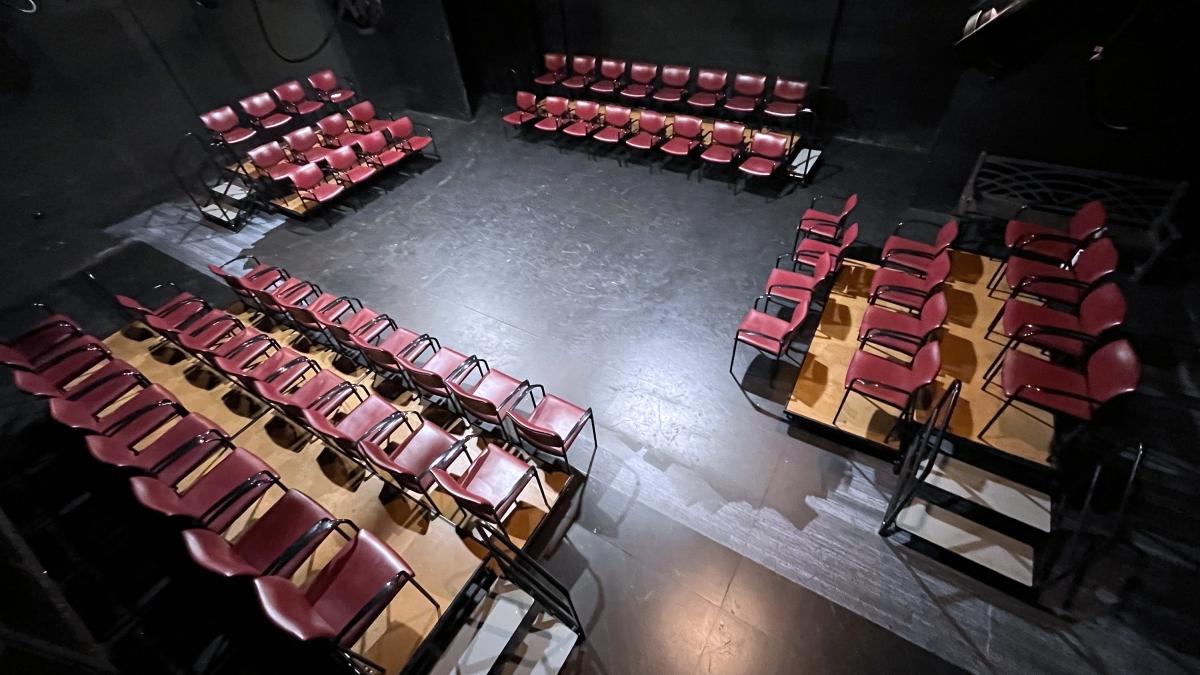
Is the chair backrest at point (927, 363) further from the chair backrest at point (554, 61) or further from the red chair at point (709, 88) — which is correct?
the chair backrest at point (554, 61)

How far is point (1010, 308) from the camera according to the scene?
4.09 meters

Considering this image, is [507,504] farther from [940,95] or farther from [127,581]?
[940,95]

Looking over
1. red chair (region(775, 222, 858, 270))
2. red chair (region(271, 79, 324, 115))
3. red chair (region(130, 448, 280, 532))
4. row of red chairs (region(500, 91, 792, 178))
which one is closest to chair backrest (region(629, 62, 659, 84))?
row of red chairs (region(500, 91, 792, 178))

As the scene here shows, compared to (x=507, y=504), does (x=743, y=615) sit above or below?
below

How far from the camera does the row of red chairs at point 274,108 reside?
771cm

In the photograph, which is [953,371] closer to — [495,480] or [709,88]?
[495,480]

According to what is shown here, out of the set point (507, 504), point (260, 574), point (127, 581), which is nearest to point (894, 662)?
point (507, 504)

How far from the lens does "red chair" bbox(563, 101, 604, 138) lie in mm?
7752

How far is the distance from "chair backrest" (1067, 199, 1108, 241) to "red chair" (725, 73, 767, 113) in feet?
13.2

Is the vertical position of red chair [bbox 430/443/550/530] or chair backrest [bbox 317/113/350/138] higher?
chair backrest [bbox 317/113/350/138]

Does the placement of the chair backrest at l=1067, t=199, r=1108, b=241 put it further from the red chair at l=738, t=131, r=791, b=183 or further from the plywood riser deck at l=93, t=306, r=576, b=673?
the plywood riser deck at l=93, t=306, r=576, b=673

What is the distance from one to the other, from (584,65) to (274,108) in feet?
17.4

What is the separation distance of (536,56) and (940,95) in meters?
6.59

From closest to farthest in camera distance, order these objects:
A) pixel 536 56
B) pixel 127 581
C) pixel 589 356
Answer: pixel 127 581 → pixel 589 356 → pixel 536 56
